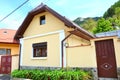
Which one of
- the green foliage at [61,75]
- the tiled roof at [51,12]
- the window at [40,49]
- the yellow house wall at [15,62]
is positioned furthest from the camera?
the yellow house wall at [15,62]

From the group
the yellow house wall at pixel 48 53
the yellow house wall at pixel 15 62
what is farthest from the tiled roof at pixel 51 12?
the yellow house wall at pixel 15 62

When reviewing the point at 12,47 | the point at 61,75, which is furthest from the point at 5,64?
the point at 61,75

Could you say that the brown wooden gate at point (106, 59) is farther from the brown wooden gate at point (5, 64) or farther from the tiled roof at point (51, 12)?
the brown wooden gate at point (5, 64)

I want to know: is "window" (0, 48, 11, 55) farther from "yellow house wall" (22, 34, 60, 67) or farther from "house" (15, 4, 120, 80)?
"yellow house wall" (22, 34, 60, 67)

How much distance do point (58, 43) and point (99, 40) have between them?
3.43 meters

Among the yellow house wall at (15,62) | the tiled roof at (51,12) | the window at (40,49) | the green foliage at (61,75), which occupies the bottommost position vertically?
the green foliage at (61,75)

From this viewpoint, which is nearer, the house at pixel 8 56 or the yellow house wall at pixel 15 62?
the yellow house wall at pixel 15 62

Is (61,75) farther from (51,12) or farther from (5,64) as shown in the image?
(5,64)

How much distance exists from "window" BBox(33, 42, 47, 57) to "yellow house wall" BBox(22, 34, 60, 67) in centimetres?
30

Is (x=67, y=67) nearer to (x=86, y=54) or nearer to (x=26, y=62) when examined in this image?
(x=86, y=54)

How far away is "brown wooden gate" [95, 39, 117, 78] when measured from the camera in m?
8.33

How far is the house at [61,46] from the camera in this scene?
861 cm

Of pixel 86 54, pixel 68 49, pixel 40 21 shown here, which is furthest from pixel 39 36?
pixel 86 54

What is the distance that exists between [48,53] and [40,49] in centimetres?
137
